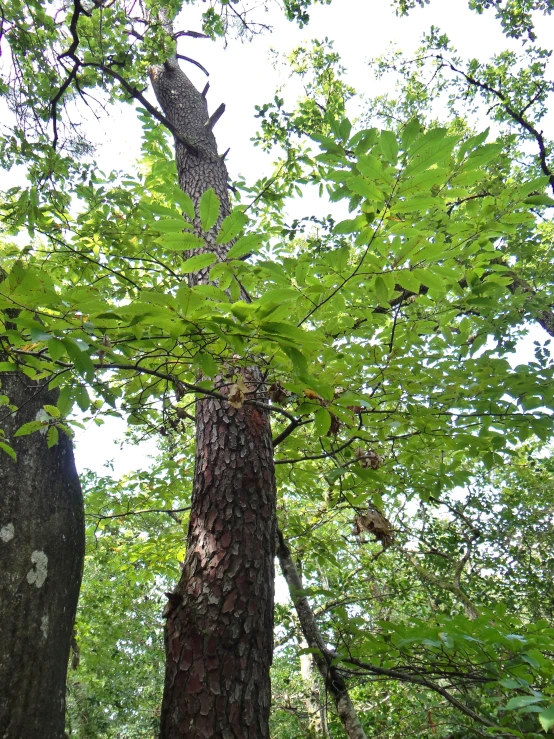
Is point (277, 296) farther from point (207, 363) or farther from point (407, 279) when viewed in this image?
point (407, 279)

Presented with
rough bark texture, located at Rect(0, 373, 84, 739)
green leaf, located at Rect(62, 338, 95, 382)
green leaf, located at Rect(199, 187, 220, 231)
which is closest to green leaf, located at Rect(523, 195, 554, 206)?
green leaf, located at Rect(199, 187, 220, 231)

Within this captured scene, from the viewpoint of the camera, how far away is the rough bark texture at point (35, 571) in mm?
1760

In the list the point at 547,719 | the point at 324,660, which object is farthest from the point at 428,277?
the point at 324,660

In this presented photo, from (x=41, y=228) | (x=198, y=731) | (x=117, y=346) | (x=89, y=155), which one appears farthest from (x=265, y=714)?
(x=89, y=155)

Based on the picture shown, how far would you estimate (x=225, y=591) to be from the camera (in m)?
1.74

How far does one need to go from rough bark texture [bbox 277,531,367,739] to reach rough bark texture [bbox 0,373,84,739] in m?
1.22

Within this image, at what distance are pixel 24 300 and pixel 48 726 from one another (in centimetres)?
190

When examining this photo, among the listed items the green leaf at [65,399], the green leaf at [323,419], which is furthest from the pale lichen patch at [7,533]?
the green leaf at [323,419]

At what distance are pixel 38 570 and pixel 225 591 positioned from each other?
0.96m

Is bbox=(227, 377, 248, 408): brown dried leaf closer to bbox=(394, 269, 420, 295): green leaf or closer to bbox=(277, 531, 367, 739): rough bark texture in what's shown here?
bbox=(394, 269, 420, 295): green leaf

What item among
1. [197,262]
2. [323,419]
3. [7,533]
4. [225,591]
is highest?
[197,262]

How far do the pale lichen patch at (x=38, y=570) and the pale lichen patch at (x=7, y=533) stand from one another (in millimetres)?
135

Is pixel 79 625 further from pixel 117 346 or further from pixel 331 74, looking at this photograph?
pixel 331 74

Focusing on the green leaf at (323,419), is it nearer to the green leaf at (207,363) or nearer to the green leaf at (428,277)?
the green leaf at (207,363)
